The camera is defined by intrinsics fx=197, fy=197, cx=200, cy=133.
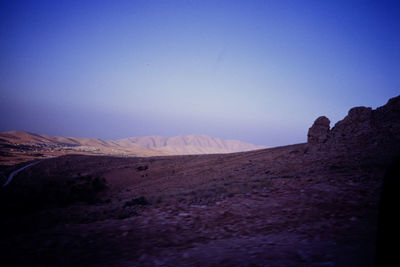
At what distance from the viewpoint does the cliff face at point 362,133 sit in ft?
36.5

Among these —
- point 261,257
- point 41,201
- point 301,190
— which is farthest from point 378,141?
point 41,201

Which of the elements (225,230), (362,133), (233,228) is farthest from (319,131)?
(225,230)

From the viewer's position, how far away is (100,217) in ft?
17.7

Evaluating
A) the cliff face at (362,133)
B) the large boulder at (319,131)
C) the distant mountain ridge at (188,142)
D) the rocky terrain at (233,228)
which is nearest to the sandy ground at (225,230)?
the rocky terrain at (233,228)

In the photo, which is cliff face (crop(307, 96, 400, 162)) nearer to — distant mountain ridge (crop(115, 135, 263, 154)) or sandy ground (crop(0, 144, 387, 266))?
sandy ground (crop(0, 144, 387, 266))

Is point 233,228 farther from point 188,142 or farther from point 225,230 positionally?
point 188,142

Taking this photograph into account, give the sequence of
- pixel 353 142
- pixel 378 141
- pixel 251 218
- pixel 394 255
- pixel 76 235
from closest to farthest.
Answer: pixel 394 255 < pixel 76 235 < pixel 251 218 < pixel 378 141 < pixel 353 142

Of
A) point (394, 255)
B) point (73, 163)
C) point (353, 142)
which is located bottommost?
point (73, 163)

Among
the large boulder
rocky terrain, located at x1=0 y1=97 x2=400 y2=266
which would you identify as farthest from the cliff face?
rocky terrain, located at x1=0 y1=97 x2=400 y2=266

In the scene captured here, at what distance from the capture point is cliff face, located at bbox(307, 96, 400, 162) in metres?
11.1

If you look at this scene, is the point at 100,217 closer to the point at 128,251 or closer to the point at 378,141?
the point at 128,251

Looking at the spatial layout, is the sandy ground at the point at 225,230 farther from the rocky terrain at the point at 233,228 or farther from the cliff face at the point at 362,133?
the cliff face at the point at 362,133

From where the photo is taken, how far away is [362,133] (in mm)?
13125

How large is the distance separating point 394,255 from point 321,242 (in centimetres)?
187
